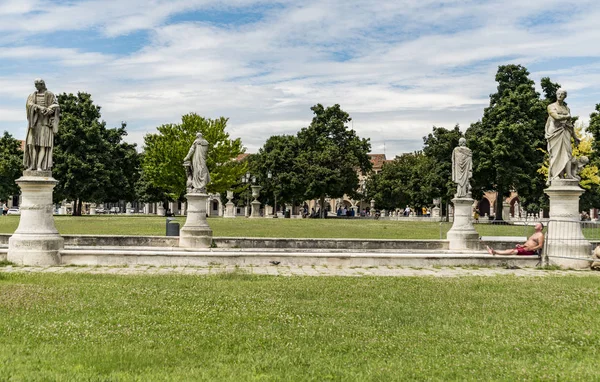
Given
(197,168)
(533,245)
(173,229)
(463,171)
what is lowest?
(173,229)

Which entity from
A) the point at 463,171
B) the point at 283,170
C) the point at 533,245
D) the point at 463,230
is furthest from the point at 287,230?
the point at 283,170

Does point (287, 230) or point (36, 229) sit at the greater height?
point (36, 229)

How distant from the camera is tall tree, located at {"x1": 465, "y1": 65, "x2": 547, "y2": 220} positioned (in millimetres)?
46906

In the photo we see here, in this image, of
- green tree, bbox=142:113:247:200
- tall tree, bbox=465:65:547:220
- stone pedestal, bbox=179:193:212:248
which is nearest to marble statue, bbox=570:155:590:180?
stone pedestal, bbox=179:193:212:248

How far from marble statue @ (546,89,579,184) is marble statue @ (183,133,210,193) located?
985 cm

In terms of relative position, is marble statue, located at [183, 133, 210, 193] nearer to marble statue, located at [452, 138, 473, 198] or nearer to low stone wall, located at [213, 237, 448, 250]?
low stone wall, located at [213, 237, 448, 250]

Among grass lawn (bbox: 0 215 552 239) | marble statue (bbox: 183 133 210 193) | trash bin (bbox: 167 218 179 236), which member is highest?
marble statue (bbox: 183 133 210 193)

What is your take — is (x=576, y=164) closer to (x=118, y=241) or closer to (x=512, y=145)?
(x=118, y=241)

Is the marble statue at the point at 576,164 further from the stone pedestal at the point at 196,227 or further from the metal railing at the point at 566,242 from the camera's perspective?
the stone pedestal at the point at 196,227

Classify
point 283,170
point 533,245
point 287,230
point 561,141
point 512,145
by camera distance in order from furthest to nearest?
point 283,170 < point 512,145 < point 287,230 < point 561,141 < point 533,245

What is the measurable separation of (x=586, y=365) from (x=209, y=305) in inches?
177

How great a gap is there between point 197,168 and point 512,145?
34570 millimetres

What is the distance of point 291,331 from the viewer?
21.2ft

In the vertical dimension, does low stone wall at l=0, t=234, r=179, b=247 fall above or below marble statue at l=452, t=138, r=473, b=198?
below
